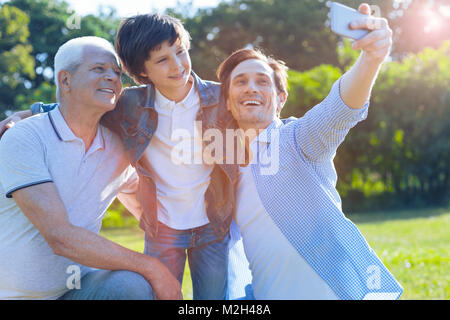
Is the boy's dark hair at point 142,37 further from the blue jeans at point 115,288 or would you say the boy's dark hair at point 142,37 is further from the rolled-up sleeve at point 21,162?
the blue jeans at point 115,288

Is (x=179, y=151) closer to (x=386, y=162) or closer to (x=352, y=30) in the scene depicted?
(x=352, y=30)

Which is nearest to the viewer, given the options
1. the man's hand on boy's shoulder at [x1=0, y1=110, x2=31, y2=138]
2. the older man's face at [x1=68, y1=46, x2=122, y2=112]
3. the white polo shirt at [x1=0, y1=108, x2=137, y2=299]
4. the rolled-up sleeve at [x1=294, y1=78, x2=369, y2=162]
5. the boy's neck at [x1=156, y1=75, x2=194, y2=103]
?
the rolled-up sleeve at [x1=294, y1=78, x2=369, y2=162]

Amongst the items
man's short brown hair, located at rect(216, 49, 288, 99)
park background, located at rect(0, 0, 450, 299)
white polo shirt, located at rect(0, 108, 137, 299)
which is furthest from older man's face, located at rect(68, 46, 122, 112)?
park background, located at rect(0, 0, 450, 299)

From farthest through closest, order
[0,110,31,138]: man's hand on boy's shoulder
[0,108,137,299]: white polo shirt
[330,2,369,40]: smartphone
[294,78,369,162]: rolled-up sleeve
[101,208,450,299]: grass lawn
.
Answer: [101,208,450,299]: grass lawn < [0,110,31,138]: man's hand on boy's shoulder < [0,108,137,299]: white polo shirt < [294,78,369,162]: rolled-up sleeve < [330,2,369,40]: smartphone

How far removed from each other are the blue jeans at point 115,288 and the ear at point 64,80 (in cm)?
104

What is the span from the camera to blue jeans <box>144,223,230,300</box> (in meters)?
2.94

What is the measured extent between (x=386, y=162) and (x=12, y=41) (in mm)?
13750

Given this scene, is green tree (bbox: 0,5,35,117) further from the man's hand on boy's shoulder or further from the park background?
the man's hand on boy's shoulder

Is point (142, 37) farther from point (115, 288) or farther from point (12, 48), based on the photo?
point (12, 48)

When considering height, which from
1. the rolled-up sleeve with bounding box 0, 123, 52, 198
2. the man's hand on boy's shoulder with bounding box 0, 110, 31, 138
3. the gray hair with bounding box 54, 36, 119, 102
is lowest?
the rolled-up sleeve with bounding box 0, 123, 52, 198

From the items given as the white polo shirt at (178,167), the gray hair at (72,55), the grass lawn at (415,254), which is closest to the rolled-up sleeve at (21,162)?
the gray hair at (72,55)
